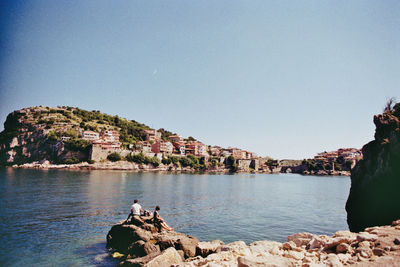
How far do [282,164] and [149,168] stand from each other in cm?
11167

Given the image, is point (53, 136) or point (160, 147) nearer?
point (53, 136)

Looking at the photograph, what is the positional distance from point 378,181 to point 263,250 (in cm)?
1060

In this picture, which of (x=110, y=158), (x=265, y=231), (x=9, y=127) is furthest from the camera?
(x=9, y=127)

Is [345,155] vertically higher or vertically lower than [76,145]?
lower

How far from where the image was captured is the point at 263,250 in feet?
Answer: 31.8

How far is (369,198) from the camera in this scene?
51.8 feet

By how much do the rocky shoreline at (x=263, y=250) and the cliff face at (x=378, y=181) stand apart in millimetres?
4401

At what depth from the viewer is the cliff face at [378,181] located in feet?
46.3

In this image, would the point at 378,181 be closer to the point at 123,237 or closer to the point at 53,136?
the point at 123,237

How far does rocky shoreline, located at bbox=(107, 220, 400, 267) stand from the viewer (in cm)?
681

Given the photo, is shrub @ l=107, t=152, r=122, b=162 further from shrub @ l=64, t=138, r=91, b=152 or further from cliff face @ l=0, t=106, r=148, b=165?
shrub @ l=64, t=138, r=91, b=152

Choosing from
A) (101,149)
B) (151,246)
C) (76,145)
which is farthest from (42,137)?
(151,246)

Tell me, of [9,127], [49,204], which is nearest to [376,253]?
[49,204]

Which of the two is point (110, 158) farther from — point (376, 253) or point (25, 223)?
point (376, 253)
